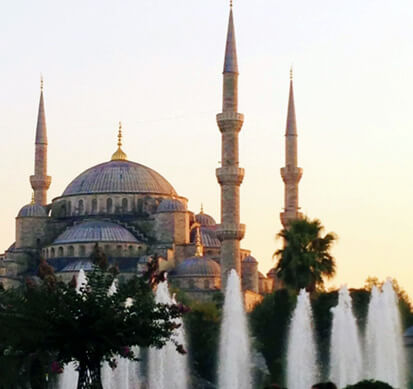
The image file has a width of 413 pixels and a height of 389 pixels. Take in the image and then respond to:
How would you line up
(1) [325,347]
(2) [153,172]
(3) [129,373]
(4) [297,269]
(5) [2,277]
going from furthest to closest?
(2) [153,172]
(5) [2,277]
(4) [297,269]
(1) [325,347]
(3) [129,373]

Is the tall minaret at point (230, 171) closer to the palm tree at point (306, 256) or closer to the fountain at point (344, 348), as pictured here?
the palm tree at point (306, 256)


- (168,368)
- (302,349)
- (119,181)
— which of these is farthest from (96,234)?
(302,349)

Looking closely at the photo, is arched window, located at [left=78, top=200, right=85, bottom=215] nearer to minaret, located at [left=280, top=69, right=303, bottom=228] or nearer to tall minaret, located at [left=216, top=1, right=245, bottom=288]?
minaret, located at [left=280, top=69, right=303, bottom=228]

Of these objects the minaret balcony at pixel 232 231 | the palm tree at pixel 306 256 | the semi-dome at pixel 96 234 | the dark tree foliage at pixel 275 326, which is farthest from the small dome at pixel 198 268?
the palm tree at pixel 306 256

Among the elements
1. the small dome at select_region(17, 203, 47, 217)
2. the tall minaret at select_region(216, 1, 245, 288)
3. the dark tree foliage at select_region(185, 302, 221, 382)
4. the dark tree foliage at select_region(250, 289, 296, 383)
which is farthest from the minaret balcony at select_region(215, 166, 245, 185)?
the small dome at select_region(17, 203, 47, 217)

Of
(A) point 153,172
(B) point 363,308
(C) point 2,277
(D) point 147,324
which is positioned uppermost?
(A) point 153,172

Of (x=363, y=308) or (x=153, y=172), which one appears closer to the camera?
(x=363, y=308)

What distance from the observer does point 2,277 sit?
67375 mm

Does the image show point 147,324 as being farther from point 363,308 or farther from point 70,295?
point 363,308

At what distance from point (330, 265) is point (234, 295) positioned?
4.29 metres

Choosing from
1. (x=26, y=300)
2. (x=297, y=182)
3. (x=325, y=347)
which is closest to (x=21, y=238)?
(x=297, y=182)

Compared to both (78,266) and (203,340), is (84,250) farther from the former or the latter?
(203,340)

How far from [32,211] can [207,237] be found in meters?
9.82

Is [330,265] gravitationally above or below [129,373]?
above
